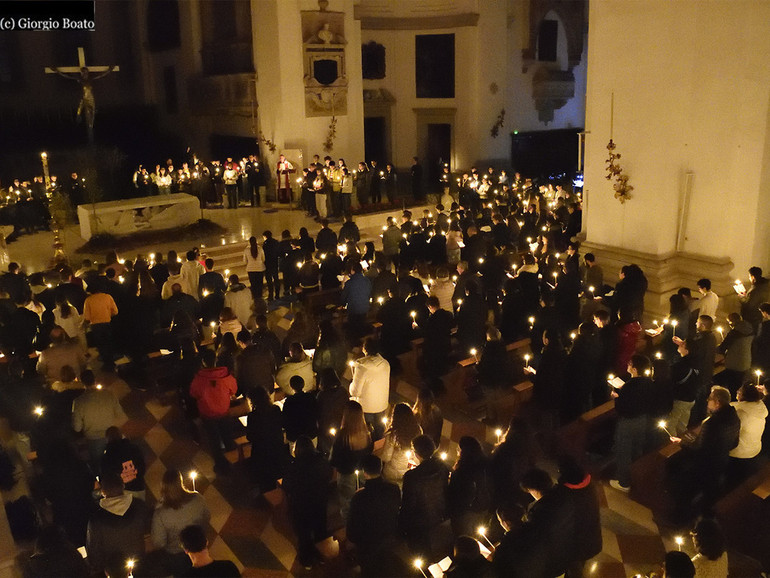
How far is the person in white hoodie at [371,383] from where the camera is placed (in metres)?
7.24

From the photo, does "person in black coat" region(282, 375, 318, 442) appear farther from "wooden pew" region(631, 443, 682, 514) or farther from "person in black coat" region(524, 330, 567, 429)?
"wooden pew" region(631, 443, 682, 514)

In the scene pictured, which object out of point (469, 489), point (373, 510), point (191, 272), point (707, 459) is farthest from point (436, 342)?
point (191, 272)

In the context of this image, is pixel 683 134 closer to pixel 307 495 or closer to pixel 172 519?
pixel 307 495

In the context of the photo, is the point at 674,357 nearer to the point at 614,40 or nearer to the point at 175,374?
the point at 614,40

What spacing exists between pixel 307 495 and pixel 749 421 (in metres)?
3.96

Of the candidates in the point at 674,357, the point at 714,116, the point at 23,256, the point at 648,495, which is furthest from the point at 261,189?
the point at 648,495

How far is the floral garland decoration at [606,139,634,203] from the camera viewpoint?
11.5 metres

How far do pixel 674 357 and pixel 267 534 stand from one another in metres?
5.15

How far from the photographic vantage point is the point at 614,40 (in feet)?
36.4

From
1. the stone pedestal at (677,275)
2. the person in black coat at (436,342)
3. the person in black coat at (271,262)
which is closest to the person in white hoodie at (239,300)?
the person in black coat at (271,262)

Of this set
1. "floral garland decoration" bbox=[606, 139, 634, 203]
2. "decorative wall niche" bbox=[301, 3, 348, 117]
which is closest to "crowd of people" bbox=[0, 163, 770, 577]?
"floral garland decoration" bbox=[606, 139, 634, 203]

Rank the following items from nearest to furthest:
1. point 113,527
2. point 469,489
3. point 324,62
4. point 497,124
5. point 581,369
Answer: point 113,527, point 469,489, point 581,369, point 324,62, point 497,124

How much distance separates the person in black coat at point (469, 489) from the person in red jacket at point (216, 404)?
277 cm

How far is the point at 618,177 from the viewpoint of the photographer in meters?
11.5
